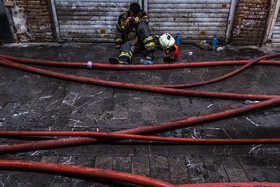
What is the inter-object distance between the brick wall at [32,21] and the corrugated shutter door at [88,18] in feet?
1.14

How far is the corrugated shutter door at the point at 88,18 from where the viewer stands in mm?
7336

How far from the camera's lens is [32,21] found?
7500mm

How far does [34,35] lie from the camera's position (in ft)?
25.3

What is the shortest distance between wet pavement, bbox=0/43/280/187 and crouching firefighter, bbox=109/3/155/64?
1.15 feet

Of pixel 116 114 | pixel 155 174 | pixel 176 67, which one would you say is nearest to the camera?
pixel 155 174

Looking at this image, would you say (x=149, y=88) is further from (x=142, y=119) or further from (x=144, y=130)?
(x=144, y=130)

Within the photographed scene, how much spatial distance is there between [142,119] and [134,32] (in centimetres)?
347

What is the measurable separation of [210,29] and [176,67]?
8.35 ft

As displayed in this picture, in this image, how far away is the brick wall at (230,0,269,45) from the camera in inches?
281

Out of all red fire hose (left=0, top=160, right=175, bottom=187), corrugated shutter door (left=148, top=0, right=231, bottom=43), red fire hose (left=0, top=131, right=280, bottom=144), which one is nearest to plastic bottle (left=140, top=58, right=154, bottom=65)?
corrugated shutter door (left=148, top=0, right=231, bottom=43)

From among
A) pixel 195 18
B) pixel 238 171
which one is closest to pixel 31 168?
pixel 238 171

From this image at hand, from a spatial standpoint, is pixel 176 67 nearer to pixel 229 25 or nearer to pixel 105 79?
pixel 105 79

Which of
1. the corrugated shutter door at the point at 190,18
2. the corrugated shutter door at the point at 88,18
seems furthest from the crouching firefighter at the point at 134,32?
the corrugated shutter door at the point at 190,18

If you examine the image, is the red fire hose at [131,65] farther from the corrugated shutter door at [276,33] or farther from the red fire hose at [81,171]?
the red fire hose at [81,171]
